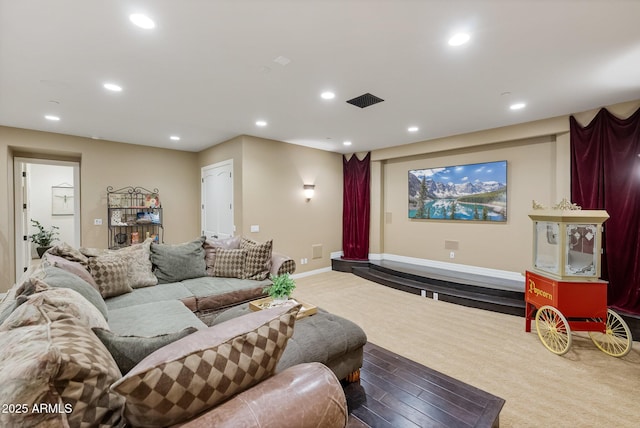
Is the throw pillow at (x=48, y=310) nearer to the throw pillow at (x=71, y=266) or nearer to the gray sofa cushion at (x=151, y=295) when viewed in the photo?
the throw pillow at (x=71, y=266)

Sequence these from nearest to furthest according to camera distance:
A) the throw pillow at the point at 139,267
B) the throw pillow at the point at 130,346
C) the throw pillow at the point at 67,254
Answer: the throw pillow at the point at 130,346 < the throw pillow at the point at 67,254 < the throw pillow at the point at 139,267

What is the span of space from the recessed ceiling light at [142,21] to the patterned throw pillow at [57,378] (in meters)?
1.99

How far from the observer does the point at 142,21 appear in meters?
2.00

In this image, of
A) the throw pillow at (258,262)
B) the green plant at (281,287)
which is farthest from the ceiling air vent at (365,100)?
the green plant at (281,287)

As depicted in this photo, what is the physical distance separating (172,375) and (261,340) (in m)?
0.29

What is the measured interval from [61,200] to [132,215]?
12.8 ft

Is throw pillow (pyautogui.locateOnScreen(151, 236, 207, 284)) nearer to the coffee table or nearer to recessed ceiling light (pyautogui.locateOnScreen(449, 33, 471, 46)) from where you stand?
the coffee table

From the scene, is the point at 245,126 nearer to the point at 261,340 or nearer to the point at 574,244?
the point at 261,340

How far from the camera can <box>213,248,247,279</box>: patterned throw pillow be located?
144 inches

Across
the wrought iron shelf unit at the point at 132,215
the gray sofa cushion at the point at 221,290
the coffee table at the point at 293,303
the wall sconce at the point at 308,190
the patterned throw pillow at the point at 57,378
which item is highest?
the wall sconce at the point at 308,190

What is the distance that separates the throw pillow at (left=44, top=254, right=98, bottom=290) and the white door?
2.67m

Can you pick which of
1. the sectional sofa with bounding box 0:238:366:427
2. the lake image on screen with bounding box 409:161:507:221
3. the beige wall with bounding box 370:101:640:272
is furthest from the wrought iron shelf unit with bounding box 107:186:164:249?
the lake image on screen with bounding box 409:161:507:221

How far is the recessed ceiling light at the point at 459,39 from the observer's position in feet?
7.09

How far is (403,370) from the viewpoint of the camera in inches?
92.2
